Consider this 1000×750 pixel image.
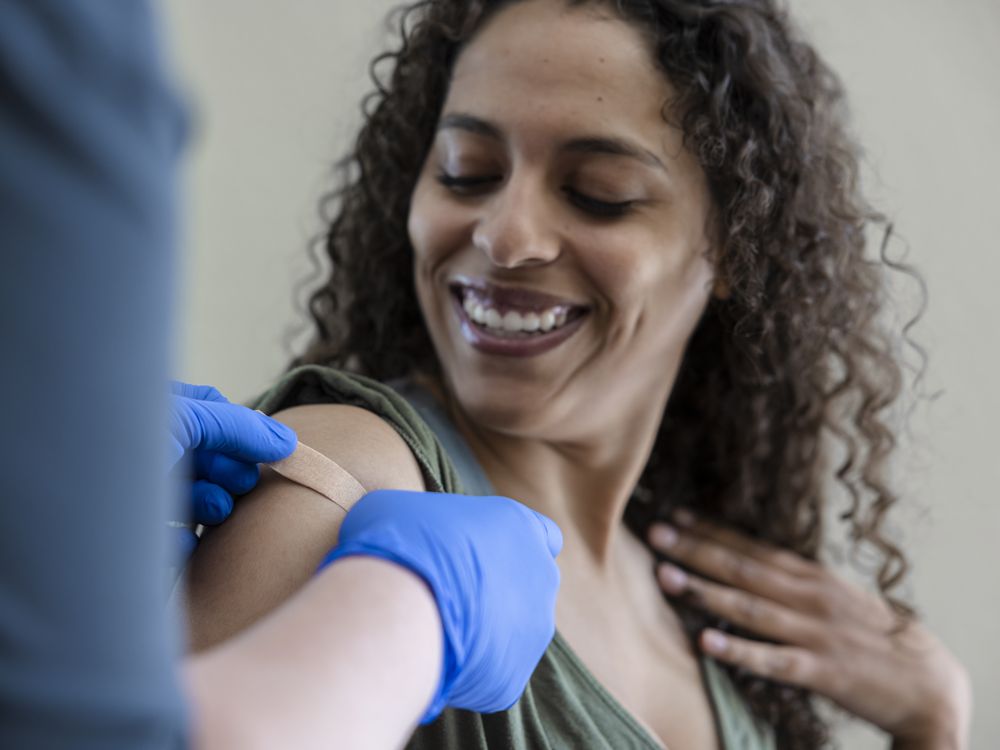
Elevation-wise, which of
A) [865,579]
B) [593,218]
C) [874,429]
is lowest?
[865,579]

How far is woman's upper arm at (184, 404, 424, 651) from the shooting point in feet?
2.86

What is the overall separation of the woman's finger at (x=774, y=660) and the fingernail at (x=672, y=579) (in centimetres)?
8

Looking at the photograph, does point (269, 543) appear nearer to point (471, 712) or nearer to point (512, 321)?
point (471, 712)

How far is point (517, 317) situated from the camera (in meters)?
1.32

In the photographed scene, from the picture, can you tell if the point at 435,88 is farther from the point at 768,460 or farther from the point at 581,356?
the point at 768,460

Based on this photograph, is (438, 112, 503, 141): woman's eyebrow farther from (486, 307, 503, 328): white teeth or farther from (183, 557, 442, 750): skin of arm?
(183, 557, 442, 750): skin of arm

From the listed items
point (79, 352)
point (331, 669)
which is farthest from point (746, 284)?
point (79, 352)

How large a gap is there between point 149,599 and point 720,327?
131 centimetres

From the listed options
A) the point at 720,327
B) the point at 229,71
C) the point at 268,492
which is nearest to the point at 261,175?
the point at 229,71

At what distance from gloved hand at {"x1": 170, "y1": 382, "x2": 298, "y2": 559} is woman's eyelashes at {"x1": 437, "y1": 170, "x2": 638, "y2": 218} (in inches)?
19.0

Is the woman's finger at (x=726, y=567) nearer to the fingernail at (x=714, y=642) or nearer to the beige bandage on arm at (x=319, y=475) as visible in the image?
the fingernail at (x=714, y=642)

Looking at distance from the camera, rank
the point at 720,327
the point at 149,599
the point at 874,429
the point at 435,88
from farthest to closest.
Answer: the point at 874,429, the point at 720,327, the point at 435,88, the point at 149,599

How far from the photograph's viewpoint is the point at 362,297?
1610 millimetres

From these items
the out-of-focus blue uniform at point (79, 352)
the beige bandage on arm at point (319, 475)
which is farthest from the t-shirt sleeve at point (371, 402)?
the out-of-focus blue uniform at point (79, 352)
